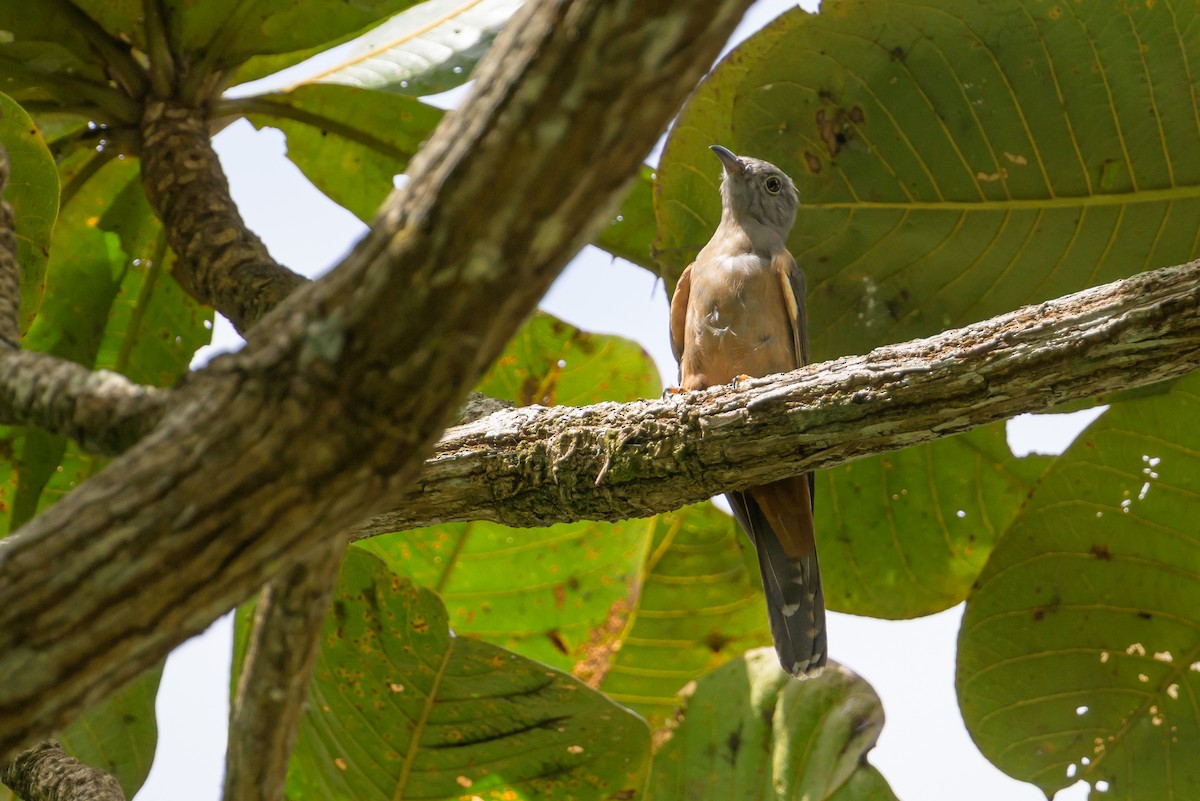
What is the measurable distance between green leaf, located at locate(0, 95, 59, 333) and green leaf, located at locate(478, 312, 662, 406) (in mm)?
1649

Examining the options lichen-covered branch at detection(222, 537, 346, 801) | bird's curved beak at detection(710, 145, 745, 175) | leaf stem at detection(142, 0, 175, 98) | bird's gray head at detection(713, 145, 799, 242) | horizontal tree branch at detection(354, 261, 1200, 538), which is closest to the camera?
lichen-covered branch at detection(222, 537, 346, 801)

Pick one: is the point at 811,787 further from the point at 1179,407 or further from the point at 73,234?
the point at 73,234

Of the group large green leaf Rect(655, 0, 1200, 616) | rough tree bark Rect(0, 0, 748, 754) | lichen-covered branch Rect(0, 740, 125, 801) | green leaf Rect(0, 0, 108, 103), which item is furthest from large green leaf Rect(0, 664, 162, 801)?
rough tree bark Rect(0, 0, 748, 754)

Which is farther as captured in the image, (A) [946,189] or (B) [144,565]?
(A) [946,189]

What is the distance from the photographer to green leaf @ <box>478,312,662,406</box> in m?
4.43

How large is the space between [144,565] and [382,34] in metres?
3.54

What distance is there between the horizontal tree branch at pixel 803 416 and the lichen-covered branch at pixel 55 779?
0.91 m

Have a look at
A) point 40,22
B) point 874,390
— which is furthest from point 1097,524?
point 40,22

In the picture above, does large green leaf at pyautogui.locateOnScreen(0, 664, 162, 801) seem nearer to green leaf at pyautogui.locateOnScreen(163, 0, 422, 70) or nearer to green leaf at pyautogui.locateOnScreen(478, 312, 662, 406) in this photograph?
green leaf at pyautogui.locateOnScreen(478, 312, 662, 406)

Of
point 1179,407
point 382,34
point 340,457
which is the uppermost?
point 382,34

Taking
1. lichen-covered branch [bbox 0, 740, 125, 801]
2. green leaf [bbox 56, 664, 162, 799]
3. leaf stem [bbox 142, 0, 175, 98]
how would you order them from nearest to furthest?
lichen-covered branch [bbox 0, 740, 125, 801], leaf stem [bbox 142, 0, 175, 98], green leaf [bbox 56, 664, 162, 799]

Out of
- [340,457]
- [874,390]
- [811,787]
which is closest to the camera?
[340,457]

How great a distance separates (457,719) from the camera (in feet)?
11.3

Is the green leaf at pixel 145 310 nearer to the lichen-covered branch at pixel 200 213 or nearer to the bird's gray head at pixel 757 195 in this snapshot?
the lichen-covered branch at pixel 200 213
